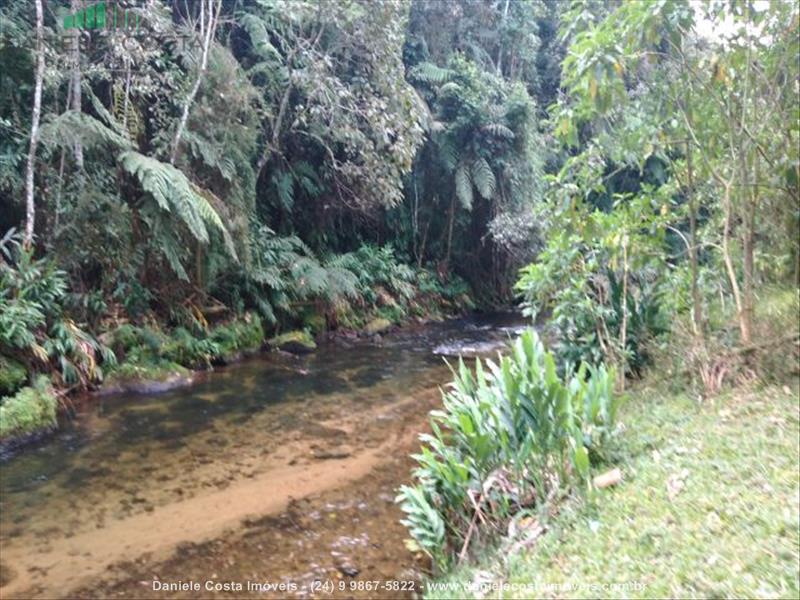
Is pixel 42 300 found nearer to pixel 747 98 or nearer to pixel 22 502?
pixel 22 502

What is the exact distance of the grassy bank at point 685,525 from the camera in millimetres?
2252

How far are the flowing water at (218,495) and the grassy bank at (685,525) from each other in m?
1.08

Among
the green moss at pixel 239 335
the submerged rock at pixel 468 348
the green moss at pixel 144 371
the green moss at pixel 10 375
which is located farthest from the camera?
the submerged rock at pixel 468 348

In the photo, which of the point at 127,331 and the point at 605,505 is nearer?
the point at 605,505

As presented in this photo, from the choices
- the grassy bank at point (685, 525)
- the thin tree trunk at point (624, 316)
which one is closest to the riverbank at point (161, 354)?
the grassy bank at point (685, 525)

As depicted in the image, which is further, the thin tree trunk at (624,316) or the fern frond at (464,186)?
the fern frond at (464,186)

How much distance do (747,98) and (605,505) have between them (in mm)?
3346

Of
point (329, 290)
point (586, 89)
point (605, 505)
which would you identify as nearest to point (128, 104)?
point (329, 290)

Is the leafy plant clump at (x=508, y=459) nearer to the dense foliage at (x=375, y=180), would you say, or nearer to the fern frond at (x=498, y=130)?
the dense foliage at (x=375, y=180)

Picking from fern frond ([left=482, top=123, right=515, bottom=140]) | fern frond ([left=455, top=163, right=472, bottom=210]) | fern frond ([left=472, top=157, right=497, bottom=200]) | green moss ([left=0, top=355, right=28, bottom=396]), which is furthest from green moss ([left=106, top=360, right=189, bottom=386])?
fern frond ([left=482, top=123, right=515, bottom=140])

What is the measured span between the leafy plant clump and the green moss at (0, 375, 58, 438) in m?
4.19

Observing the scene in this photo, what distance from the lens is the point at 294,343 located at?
10.5 meters

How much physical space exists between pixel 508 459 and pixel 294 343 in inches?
291

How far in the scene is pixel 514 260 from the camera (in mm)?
17031
